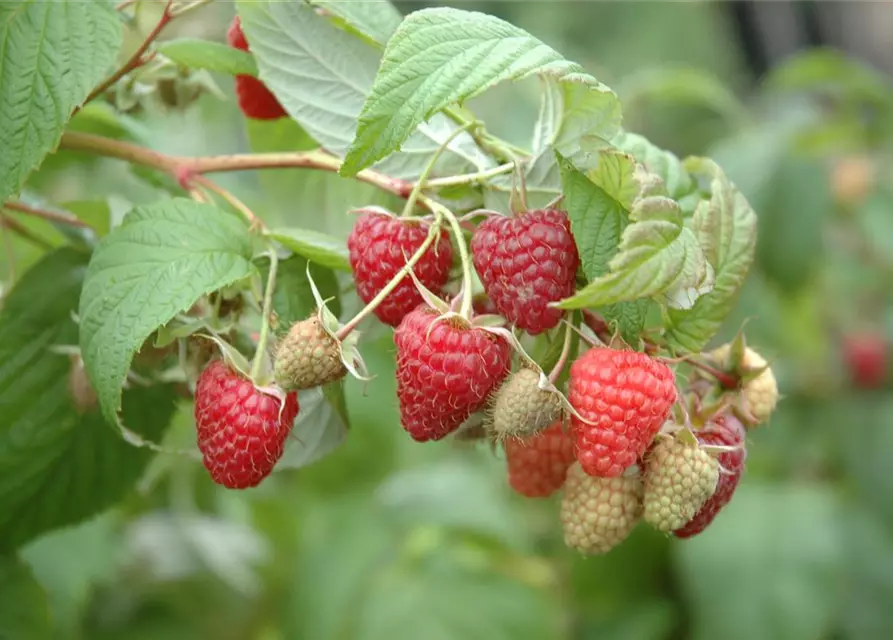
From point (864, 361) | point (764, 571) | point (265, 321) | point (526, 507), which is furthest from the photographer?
point (864, 361)

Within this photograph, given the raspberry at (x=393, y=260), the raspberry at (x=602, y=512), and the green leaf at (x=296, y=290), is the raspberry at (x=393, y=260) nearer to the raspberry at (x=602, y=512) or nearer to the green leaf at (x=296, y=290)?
the green leaf at (x=296, y=290)

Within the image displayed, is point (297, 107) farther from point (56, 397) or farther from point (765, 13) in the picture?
point (765, 13)

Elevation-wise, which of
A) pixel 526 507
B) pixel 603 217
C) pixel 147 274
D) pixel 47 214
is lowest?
pixel 526 507

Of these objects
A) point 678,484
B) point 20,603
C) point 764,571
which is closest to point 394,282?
point 678,484

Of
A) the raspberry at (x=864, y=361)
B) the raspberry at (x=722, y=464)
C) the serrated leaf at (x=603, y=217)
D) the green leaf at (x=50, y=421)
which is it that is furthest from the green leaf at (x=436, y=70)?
the raspberry at (x=864, y=361)

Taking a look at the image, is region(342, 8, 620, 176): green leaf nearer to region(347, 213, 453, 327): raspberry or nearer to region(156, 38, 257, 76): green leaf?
region(347, 213, 453, 327): raspberry

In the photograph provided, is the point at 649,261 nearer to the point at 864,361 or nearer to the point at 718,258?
the point at 718,258
